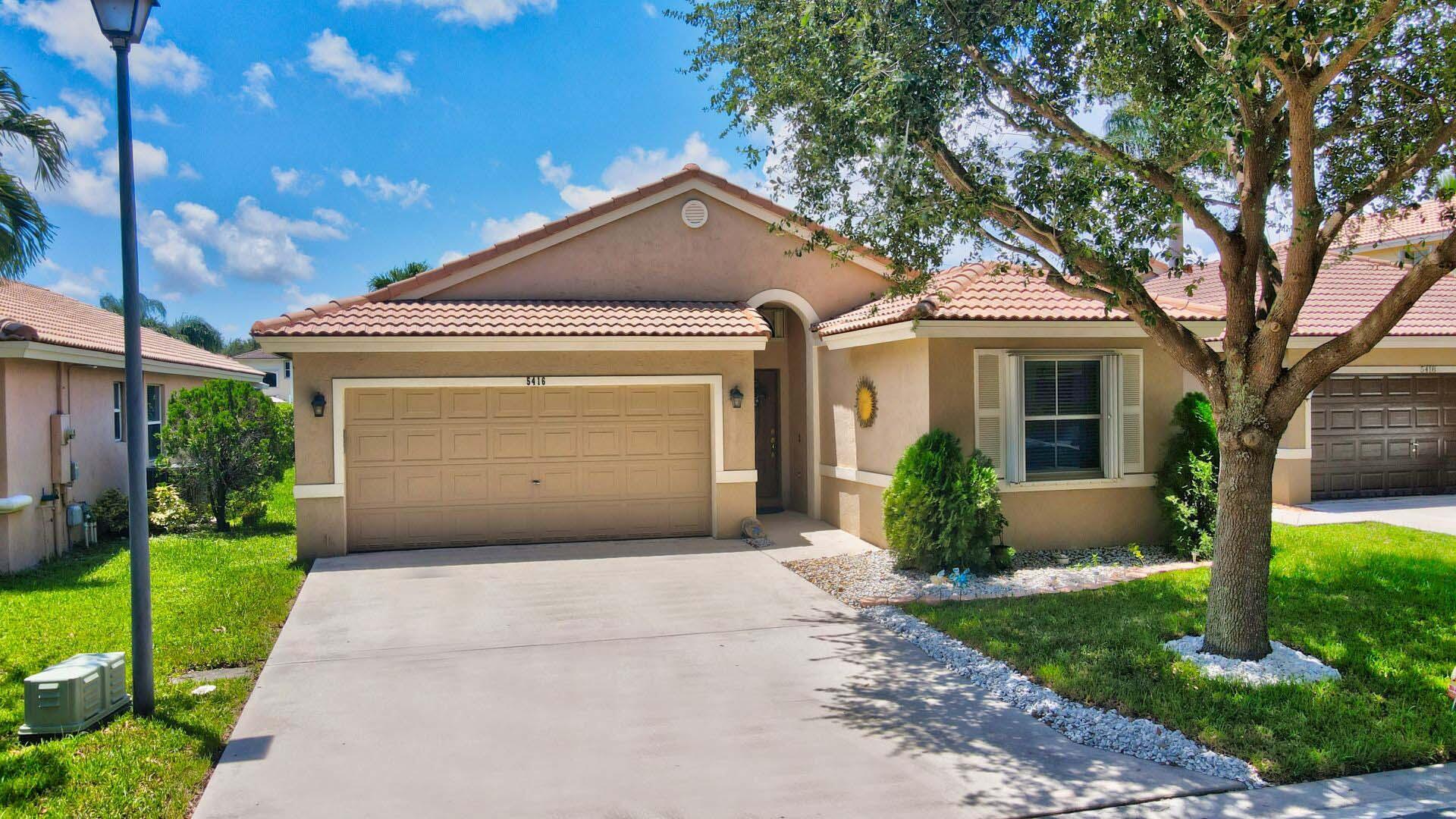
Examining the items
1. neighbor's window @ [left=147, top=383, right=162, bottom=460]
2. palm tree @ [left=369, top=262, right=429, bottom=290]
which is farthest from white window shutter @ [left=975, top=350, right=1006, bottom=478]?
palm tree @ [left=369, top=262, right=429, bottom=290]

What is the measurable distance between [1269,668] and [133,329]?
813cm

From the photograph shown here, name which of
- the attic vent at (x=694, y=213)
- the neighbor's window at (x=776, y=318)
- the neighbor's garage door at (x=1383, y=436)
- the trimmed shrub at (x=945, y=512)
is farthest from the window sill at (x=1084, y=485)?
the attic vent at (x=694, y=213)

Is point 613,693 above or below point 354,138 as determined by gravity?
below

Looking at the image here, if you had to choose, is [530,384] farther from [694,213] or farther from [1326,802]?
[1326,802]

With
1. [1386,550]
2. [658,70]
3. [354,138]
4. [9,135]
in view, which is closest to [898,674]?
[1386,550]

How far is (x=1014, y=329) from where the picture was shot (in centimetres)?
1080

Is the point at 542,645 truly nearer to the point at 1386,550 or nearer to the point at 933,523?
the point at 933,523

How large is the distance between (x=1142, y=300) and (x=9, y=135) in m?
12.0

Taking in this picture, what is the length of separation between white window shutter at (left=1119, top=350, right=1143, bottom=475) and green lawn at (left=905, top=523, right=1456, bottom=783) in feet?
5.96

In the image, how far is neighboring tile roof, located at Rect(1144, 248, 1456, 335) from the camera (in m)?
14.4

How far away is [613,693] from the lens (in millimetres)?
6633

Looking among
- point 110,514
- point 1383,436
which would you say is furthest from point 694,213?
point 1383,436

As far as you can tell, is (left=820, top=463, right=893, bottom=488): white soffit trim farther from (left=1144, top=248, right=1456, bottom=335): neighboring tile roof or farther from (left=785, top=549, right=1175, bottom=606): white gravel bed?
(left=1144, top=248, right=1456, bottom=335): neighboring tile roof

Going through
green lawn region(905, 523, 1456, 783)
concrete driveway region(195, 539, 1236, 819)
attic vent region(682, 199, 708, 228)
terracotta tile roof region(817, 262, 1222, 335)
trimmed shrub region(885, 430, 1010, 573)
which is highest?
attic vent region(682, 199, 708, 228)
